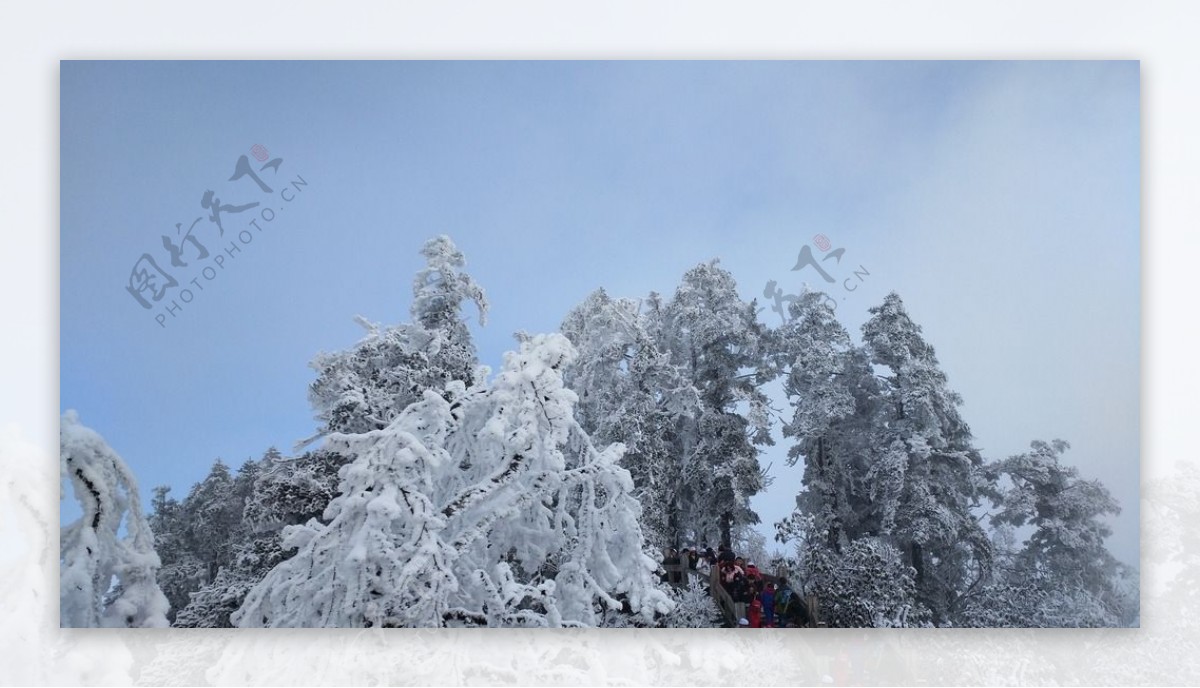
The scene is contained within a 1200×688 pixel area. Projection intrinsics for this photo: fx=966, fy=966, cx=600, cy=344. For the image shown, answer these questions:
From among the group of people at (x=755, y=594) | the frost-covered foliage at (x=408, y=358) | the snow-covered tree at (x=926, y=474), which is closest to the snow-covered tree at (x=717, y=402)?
the group of people at (x=755, y=594)

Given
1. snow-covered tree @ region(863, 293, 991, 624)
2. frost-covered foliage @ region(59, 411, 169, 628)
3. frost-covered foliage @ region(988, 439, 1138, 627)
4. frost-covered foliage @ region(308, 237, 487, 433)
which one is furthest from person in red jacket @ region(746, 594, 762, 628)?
frost-covered foliage @ region(59, 411, 169, 628)

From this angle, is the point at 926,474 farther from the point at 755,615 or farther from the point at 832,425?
the point at 755,615

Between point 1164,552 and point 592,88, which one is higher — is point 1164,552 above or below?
below

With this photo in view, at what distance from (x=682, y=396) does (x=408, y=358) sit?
62.0 inches

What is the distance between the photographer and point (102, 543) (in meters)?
5.17

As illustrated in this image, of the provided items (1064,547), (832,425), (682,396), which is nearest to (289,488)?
(682,396)

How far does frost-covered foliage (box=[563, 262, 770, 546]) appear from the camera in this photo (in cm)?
548

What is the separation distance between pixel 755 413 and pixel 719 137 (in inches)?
62.3

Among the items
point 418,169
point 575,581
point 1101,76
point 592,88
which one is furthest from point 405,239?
point 1101,76

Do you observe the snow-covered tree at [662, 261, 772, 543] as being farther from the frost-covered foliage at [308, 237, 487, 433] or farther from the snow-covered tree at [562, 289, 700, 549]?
the frost-covered foliage at [308, 237, 487, 433]

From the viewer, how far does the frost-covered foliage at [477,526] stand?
5.14m

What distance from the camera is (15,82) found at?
5.38 m

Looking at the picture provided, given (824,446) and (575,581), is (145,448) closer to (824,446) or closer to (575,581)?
(575,581)

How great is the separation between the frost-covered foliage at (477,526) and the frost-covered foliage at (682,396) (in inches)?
8.5
